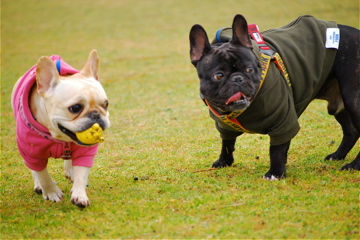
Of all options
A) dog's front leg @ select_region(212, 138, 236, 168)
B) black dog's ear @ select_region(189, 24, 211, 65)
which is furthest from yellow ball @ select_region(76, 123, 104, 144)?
dog's front leg @ select_region(212, 138, 236, 168)

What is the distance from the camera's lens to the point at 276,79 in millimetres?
4891

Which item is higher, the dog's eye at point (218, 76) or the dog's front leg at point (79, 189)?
the dog's eye at point (218, 76)

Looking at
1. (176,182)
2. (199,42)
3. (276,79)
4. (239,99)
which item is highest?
(199,42)

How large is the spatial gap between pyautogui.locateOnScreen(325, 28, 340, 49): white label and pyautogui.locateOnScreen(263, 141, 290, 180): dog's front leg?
1.22 meters

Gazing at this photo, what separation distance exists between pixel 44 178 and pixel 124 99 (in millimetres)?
5812

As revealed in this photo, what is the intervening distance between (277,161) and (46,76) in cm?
253

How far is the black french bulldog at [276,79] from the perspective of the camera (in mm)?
4773

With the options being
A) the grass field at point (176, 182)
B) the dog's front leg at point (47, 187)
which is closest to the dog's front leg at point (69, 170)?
the grass field at point (176, 182)

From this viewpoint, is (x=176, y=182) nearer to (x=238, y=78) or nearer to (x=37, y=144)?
(x=238, y=78)

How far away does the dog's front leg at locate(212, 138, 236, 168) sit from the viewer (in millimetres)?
5680

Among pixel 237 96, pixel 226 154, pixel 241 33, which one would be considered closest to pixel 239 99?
pixel 237 96

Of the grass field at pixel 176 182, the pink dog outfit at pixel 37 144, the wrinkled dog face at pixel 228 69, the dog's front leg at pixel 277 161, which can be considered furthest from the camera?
the dog's front leg at pixel 277 161

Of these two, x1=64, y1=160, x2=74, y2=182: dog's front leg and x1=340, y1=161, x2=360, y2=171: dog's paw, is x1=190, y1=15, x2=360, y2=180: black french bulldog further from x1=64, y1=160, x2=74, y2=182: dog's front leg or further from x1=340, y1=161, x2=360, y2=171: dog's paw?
x1=64, y1=160, x2=74, y2=182: dog's front leg

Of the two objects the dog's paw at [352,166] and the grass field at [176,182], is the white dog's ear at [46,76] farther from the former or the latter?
the dog's paw at [352,166]
